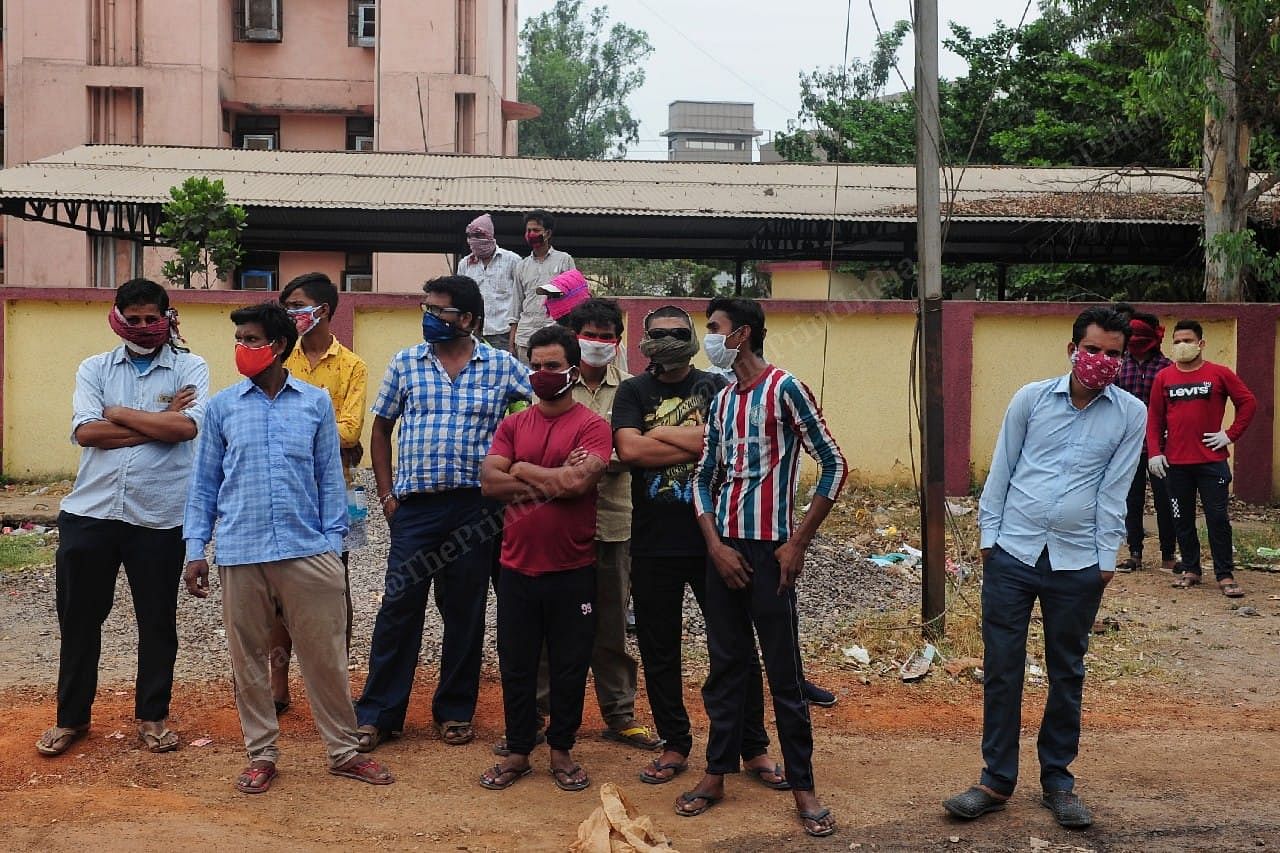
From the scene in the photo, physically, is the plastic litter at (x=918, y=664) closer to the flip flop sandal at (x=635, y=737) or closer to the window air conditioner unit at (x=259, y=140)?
the flip flop sandal at (x=635, y=737)

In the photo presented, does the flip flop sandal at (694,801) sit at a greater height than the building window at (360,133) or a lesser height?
lesser

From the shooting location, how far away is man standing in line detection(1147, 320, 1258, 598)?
9.12m

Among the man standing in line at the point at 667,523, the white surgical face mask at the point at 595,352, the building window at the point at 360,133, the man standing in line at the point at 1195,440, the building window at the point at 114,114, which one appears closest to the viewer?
the man standing in line at the point at 667,523

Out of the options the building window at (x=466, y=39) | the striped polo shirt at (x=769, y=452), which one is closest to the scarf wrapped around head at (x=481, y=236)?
the striped polo shirt at (x=769, y=452)

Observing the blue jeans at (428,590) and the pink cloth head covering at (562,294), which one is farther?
the pink cloth head covering at (562,294)

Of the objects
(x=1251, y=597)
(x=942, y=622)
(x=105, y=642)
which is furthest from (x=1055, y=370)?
(x=105, y=642)

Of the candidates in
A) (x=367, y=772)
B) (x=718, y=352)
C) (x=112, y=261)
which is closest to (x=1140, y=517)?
(x=718, y=352)

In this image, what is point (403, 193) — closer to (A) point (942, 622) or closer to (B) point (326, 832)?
(A) point (942, 622)

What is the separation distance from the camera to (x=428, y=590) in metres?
5.70

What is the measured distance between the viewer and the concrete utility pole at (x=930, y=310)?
740cm

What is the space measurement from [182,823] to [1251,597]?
24.2 feet

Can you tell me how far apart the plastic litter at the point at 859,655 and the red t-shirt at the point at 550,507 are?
2.55 meters

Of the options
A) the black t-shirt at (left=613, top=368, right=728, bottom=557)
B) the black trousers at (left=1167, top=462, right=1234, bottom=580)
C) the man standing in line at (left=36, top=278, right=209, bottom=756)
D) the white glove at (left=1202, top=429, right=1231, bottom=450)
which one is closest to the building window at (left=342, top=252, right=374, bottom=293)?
the black trousers at (left=1167, top=462, right=1234, bottom=580)

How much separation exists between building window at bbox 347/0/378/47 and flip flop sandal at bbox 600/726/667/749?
24833mm
